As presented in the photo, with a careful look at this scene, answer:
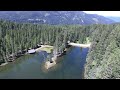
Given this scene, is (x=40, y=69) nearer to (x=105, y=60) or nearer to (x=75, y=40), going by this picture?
(x=105, y=60)

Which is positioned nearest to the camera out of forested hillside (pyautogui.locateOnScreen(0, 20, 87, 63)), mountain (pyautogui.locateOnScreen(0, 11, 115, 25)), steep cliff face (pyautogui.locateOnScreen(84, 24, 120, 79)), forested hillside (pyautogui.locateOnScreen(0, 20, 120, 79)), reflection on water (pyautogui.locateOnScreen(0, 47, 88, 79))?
steep cliff face (pyautogui.locateOnScreen(84, 24, 120, 79))

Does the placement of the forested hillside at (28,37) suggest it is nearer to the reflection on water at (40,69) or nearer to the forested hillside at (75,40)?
the forested hillside at (75,40)

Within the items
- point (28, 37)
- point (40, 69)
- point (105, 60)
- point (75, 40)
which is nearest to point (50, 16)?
point (75, 40)

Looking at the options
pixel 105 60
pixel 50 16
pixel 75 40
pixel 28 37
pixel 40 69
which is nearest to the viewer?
pixel 105 60

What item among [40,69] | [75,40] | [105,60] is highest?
[105,60]

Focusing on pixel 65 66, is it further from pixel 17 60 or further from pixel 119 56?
pixel 119 56

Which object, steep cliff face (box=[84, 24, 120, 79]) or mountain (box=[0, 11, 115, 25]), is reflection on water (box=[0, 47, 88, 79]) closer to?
steep cliff face (box=[84, 24, 120, 79])

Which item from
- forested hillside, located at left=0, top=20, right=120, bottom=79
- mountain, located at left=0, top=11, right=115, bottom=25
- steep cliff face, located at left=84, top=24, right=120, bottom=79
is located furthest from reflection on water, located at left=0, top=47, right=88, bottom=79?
mountain, located at left=0, top=11, right=115, bottom=25

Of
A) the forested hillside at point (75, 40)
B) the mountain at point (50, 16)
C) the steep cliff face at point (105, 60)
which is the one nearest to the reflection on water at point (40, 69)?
the forested hillside at point (75, 40)
